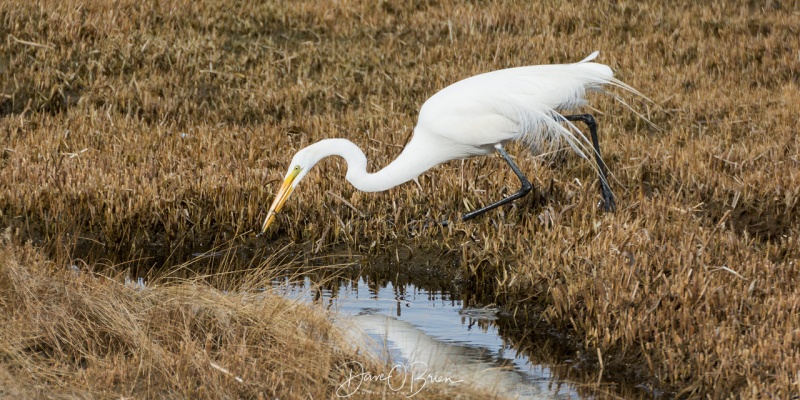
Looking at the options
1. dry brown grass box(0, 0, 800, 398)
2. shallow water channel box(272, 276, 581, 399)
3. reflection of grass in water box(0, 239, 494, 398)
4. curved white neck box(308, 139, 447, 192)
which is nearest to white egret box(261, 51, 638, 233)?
curved white neck box(308, 139, 447, 192)

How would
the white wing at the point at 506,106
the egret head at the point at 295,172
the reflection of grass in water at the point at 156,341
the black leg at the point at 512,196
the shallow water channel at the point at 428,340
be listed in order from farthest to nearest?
the black leg at the point at 512,196 → the white wing at the point at 506,106 → the egret head at the point at 295,172 → the shallow water channel at the point at 428,340 → the reflection of grass in water at the point at 156,341

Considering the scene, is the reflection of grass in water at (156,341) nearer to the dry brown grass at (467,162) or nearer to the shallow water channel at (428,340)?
the shallow water channel at (428,340)

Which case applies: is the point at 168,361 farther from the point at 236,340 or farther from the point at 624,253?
the point at 624,253

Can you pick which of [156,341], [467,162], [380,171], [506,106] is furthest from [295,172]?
[467,162]

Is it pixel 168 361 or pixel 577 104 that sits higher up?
pixel 577 104

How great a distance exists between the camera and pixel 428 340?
17.4 feet

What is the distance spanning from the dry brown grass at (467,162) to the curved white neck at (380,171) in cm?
55

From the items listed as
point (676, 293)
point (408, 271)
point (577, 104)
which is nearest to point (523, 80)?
point (577, 104)

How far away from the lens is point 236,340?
4562 millimetres

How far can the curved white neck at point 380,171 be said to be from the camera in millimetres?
6281

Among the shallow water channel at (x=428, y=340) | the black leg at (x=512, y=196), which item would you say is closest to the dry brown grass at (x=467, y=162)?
the black leg at (x=512, y=196)

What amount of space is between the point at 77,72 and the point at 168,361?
690cm

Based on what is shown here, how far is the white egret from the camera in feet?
20.9

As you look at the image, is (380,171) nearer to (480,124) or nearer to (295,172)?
(295,172)
